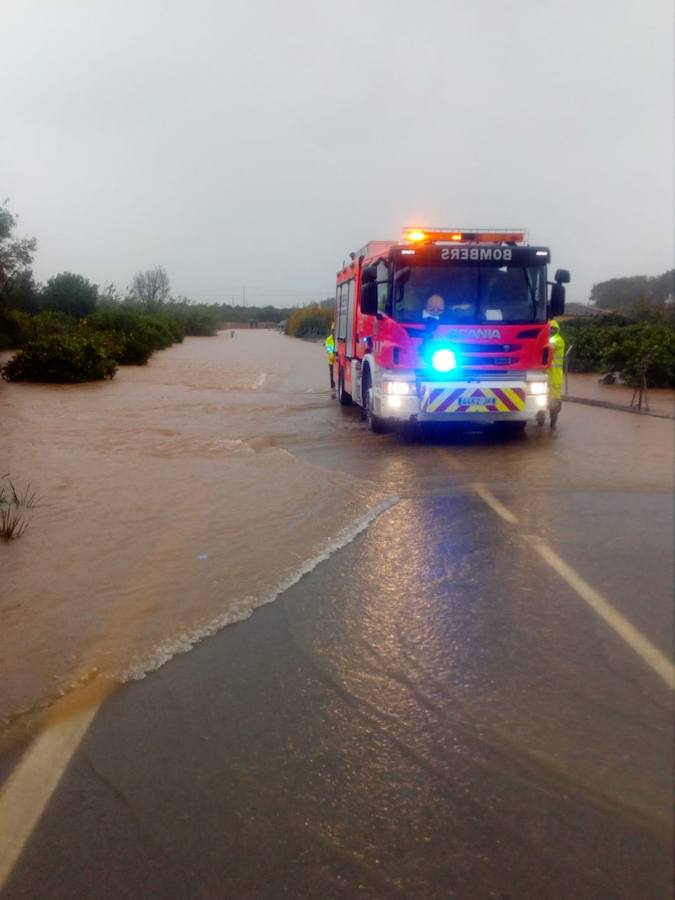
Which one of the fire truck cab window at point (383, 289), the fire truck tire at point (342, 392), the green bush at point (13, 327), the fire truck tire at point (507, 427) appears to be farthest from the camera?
the green bush at point (13, 327)

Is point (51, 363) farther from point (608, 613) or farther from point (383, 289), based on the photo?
point (608, 613)

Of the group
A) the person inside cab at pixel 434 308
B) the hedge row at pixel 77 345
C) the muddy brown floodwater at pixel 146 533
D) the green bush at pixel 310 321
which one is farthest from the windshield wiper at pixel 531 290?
the green bush at pixel 310 321

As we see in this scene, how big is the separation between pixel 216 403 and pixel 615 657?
1543 centimetres

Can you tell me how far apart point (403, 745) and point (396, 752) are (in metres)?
0.06

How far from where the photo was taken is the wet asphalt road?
8.89 feet

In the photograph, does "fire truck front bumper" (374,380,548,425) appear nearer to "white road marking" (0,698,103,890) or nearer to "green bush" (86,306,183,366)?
"white road marking" (0,698,103,890)

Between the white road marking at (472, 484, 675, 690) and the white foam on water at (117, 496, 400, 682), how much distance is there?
4.95 ft

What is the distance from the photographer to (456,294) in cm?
1172

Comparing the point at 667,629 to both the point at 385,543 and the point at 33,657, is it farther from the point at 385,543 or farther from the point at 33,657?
the point at 33,657

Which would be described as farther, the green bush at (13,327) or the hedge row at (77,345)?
the green bush at (13,327)

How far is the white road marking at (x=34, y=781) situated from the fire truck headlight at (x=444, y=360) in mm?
8400

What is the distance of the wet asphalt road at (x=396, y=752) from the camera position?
8.89 ft

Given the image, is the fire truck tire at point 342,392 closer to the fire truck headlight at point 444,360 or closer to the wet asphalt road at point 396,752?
the fire truck headlight at point 444,360

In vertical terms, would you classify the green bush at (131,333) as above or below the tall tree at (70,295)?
below
